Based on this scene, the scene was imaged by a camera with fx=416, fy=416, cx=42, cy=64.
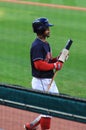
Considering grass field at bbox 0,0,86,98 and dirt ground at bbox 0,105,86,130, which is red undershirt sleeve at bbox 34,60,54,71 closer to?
dirt ground at bbox 0,105,86,130

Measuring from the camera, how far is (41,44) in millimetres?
5180

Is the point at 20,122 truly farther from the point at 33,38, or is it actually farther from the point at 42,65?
the point at 33,38

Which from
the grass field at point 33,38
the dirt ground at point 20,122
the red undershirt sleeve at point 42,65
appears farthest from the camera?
the grass field at point 33,38

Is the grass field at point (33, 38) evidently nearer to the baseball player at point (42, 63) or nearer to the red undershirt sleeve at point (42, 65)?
the baseball player at point (42, 63)

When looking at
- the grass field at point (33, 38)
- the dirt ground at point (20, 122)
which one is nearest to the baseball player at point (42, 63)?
the dirt ground at point (20, 122)

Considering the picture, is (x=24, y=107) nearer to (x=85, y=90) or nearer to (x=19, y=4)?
(x=85, y=90)

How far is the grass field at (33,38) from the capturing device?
27.7 feet

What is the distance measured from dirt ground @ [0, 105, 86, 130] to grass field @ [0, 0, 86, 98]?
1.72 metres

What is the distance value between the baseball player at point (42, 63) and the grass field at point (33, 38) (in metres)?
→ 2.26

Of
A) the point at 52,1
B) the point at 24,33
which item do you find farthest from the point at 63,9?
the point at 24,33

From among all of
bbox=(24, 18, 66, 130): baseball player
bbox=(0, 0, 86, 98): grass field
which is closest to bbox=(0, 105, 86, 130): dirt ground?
bbox=(24, 18, 66, 130): baseball player

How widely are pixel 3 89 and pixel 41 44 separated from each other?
5.04 feet

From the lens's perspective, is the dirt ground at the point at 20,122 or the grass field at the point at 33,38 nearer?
the dirt ground at the point at 20,122

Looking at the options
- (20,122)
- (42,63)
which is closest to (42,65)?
(42,63)
